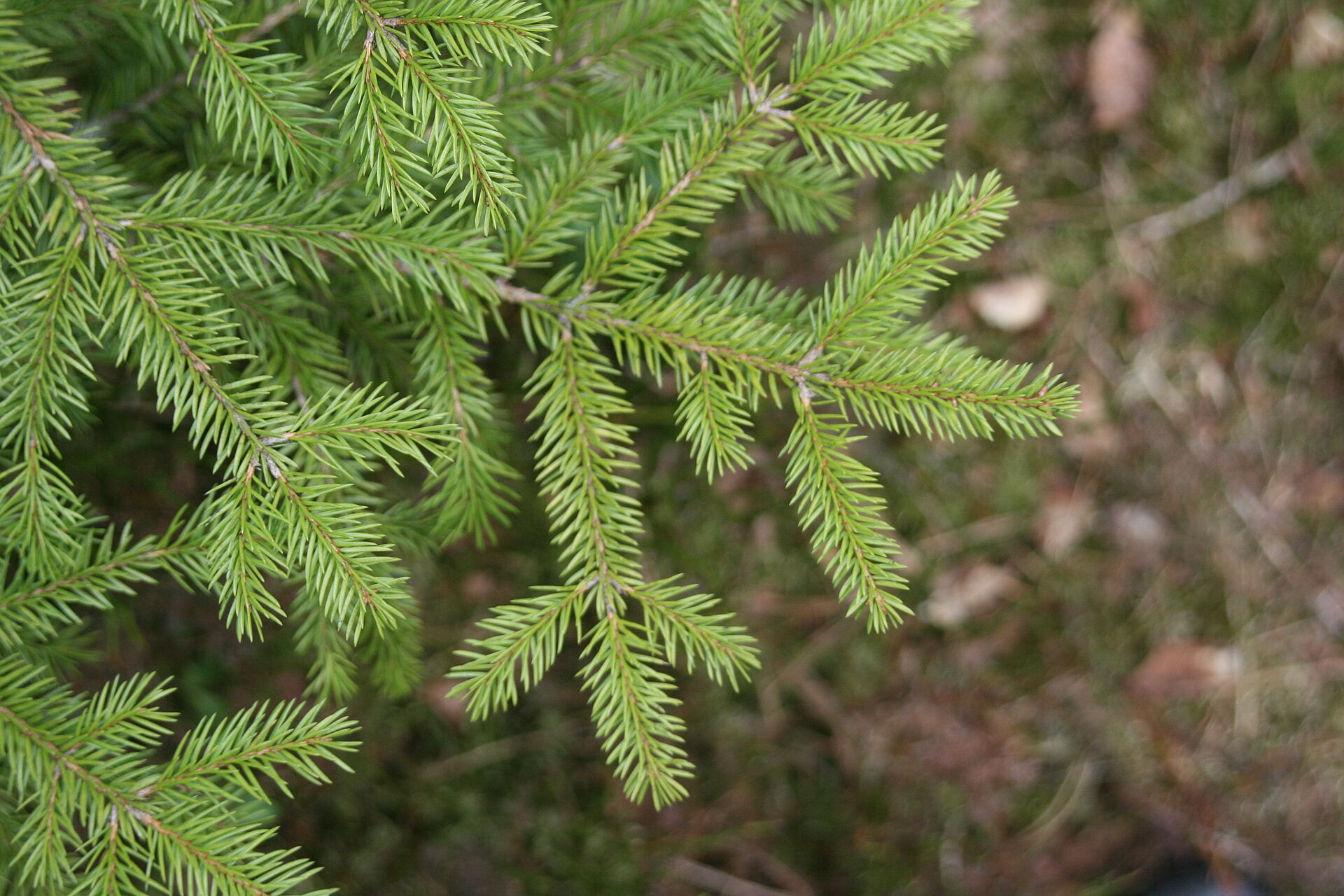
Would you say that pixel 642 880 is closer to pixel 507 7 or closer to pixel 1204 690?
pixel 1204 690

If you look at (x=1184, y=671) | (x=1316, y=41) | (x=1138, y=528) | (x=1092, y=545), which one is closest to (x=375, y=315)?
(x=1092, y=545)

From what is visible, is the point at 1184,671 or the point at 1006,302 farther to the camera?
the point at 1184,671

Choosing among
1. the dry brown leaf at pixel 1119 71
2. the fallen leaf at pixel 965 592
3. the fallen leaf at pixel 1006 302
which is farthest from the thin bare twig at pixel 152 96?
the dry brown leaf at pixel 1119 71

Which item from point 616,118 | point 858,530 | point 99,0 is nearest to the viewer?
point 858,530

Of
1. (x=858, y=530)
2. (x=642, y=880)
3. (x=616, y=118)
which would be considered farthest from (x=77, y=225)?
(x=642, y=880)

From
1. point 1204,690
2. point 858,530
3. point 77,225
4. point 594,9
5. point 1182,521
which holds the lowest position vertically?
point 1204,690

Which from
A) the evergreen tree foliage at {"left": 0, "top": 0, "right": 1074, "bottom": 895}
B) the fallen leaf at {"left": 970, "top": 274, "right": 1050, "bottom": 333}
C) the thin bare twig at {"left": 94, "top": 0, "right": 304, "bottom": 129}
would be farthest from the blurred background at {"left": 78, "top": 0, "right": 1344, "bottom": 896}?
the thin bare twig at {"left": 94, "top": 0, "right": 304, "bottom": 129}

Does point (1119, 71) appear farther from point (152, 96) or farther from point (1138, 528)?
point (152, 96)

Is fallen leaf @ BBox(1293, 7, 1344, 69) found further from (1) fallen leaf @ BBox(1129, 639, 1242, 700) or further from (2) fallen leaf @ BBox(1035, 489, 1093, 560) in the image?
(1) fallen leaf @ BBox(1129, 639, 1242, 700)
